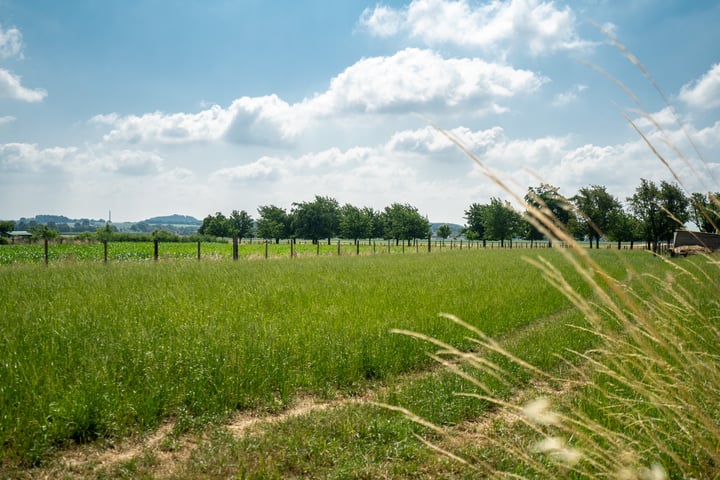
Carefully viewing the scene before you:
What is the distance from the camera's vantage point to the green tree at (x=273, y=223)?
99.2m

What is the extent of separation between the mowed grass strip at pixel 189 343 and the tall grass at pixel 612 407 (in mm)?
2140

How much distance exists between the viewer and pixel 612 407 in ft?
15.9

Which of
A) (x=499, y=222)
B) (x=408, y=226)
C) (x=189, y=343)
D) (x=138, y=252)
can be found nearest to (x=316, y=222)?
(x=408, y=226)

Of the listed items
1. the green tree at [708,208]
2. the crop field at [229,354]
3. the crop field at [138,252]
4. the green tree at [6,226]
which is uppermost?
the green tree at [6,226]

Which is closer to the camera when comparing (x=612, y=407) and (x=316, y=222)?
(x=612, y=407)

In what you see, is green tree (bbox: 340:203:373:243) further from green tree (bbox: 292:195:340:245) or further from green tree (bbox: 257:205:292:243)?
green tree (bbox: 257:205:292:243)

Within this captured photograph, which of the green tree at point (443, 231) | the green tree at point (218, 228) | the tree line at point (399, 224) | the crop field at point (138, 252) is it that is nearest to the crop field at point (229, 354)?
the crop field at point (138, 252)

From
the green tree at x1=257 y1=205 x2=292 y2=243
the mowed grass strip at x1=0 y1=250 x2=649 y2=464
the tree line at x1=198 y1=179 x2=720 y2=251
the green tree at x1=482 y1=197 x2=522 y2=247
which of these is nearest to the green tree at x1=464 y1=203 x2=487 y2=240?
the tree line at x1=198 y1=179 x2=720 y2=251

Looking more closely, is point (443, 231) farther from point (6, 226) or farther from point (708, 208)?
point (708, 208)

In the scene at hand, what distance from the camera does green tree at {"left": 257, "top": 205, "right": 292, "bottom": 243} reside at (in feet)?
326

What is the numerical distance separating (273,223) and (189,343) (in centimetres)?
9481

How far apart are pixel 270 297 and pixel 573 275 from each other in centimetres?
1520

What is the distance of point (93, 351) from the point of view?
258 inches

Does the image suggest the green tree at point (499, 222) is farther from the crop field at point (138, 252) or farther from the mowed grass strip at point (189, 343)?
the mowed grass strip at point (189, 343)
